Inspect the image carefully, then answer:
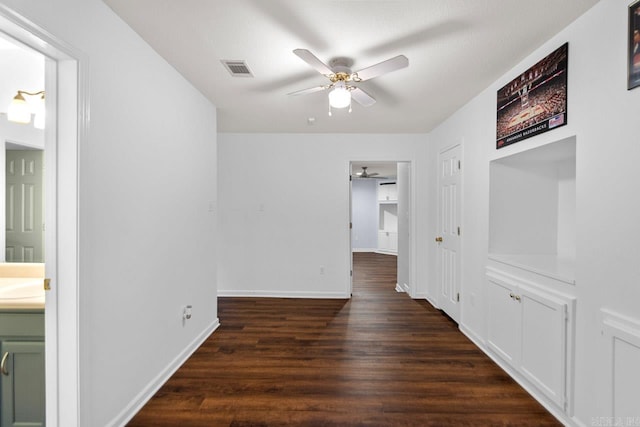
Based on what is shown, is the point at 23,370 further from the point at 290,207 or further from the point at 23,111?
the point at 290,207

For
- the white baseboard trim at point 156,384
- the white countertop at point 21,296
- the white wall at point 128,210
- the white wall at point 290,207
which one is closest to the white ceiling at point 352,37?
the white wall at point 128,210

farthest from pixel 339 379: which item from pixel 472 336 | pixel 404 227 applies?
pixel 404 227

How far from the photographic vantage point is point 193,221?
9.53 ft

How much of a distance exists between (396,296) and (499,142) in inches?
113

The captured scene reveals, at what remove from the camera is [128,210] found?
6.38 ft

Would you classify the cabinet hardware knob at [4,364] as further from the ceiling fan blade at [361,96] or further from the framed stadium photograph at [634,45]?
the framed stadium photograph at [634,45]

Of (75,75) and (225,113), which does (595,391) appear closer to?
(75,75)

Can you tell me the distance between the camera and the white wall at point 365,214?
10234mm

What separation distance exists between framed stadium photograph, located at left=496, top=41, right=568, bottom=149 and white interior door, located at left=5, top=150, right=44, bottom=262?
3.54m

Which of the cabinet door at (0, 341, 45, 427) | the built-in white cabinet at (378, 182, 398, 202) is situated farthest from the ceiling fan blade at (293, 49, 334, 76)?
the built-in white cabinet at (378, 182, 398, 202)

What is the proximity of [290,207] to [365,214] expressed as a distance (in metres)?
5.98

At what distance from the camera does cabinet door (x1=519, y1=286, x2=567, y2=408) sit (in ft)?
6.30

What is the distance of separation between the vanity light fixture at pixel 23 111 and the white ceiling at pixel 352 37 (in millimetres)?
917

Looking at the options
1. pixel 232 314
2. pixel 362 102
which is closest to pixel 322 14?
pixel 362 102
